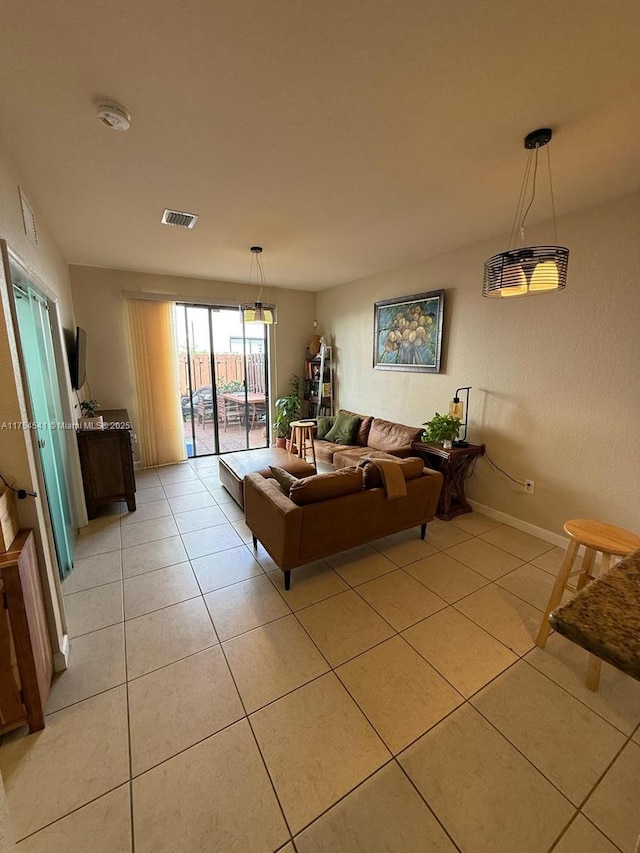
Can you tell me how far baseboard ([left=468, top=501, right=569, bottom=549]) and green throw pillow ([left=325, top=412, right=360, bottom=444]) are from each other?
1697mm

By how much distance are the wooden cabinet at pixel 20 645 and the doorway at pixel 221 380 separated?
386 centimetres

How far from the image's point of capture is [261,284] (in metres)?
5.23

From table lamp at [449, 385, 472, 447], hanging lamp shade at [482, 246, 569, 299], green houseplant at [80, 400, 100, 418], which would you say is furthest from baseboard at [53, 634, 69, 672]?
table lamp at [449, 385, 472, 447]

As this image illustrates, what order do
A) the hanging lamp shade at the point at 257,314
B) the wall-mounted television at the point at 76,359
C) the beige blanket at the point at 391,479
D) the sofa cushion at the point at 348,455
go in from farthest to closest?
the sofa cushion at the point at 348,455 → the hanging lamp shade at the point at 257,314 → the wall-mounted television at the point at 76,359 → the beige blanket at the point at 391,479

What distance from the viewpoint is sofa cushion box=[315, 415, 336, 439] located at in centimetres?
505

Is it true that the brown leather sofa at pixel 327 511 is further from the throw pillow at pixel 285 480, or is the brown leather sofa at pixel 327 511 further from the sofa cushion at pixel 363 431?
the sofa cushion at pixel 363 431

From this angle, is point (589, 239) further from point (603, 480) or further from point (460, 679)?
point (460, 679)

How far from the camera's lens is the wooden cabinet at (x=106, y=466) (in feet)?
10.6

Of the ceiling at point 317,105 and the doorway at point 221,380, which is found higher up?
the ceiling at point 317,105

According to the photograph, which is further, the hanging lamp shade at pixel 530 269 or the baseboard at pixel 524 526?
the baseboard at pixel 524 526

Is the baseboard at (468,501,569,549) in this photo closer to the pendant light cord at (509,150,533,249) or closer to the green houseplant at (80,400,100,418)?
the pendant light cord at (509,150,533,249)

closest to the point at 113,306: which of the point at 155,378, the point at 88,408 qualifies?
the point at 155,378

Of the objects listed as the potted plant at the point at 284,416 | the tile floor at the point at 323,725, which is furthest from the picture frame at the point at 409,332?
the tile floor at the point at 323,725

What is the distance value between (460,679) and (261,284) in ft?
17.2
